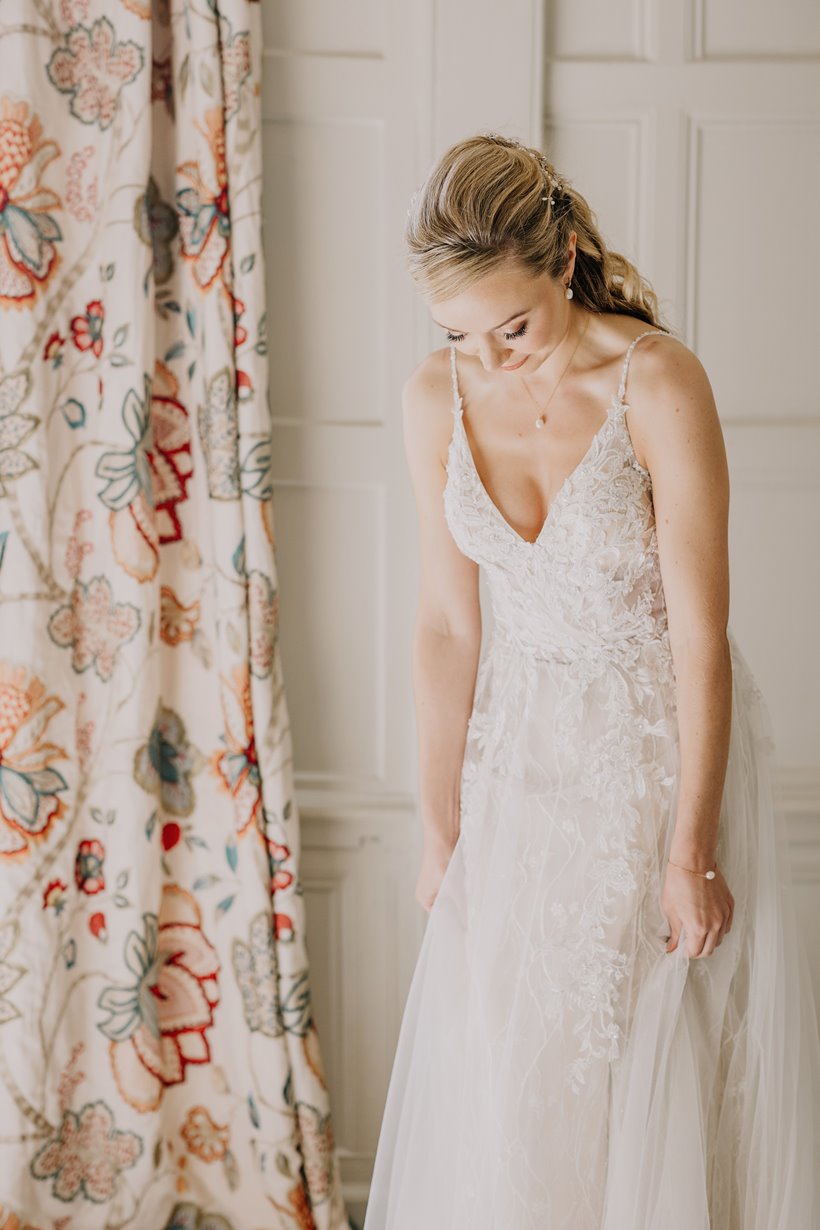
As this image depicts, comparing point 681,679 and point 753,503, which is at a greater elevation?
point 753,503

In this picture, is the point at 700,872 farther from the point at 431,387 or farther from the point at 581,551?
the point at 431,387

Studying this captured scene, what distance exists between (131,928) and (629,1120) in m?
0.99

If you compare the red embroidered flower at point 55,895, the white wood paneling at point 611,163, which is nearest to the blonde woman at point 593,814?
the white wood paneling at point 611,163

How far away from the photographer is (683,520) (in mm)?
1275

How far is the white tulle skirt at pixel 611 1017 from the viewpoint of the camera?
4.18 ft

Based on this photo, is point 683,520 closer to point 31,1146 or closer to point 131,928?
point 131,928

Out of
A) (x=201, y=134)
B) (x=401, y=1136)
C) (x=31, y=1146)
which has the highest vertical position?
A: (x=201, y=134)

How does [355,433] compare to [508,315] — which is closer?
[508,315]

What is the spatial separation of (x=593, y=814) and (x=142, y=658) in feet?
2.86

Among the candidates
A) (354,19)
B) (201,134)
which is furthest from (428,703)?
(354,19)

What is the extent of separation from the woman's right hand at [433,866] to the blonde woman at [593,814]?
4.6 inches

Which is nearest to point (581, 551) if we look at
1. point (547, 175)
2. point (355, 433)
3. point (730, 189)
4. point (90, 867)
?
point (547, 175)

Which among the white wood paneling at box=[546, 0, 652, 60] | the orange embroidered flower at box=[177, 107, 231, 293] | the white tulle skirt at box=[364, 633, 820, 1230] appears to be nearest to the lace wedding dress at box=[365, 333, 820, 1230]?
the white tulle skirt at box=[364, 633, 820, 1230]

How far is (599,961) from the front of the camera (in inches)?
51.2
